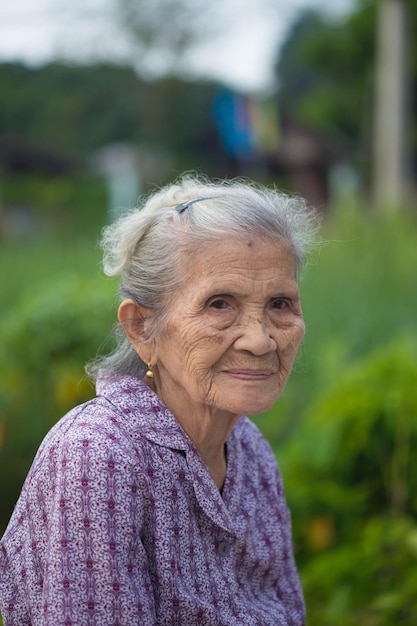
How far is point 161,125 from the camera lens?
2769cm

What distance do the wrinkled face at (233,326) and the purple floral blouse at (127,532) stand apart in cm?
12

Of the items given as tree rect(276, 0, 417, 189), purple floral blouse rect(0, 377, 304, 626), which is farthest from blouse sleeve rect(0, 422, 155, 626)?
tree rect(276, 0, 417, 189)

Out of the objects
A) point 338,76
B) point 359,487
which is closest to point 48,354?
point 359,487

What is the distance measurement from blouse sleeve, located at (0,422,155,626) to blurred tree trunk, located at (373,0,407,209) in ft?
31.3

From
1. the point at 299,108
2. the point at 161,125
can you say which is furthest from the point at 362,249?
the point at 299,108

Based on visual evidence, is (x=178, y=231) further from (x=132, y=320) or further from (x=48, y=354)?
(x=48, y=354)

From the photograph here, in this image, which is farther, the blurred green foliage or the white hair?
the blurred green foliage

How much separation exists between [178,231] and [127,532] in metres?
0.57

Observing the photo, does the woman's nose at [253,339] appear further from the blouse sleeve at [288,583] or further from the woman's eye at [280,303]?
the blouse sleeve at [288,583]

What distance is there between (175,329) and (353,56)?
2686 centimetres

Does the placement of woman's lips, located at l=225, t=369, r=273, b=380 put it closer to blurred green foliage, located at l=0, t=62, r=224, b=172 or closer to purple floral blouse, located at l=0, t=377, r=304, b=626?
purple floral blouse, located at l=0, t=377, r=304, b=626

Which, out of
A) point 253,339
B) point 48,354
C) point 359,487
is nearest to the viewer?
point 253,339

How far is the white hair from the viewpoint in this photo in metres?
1.85

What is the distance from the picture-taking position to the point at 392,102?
37.3 feet
